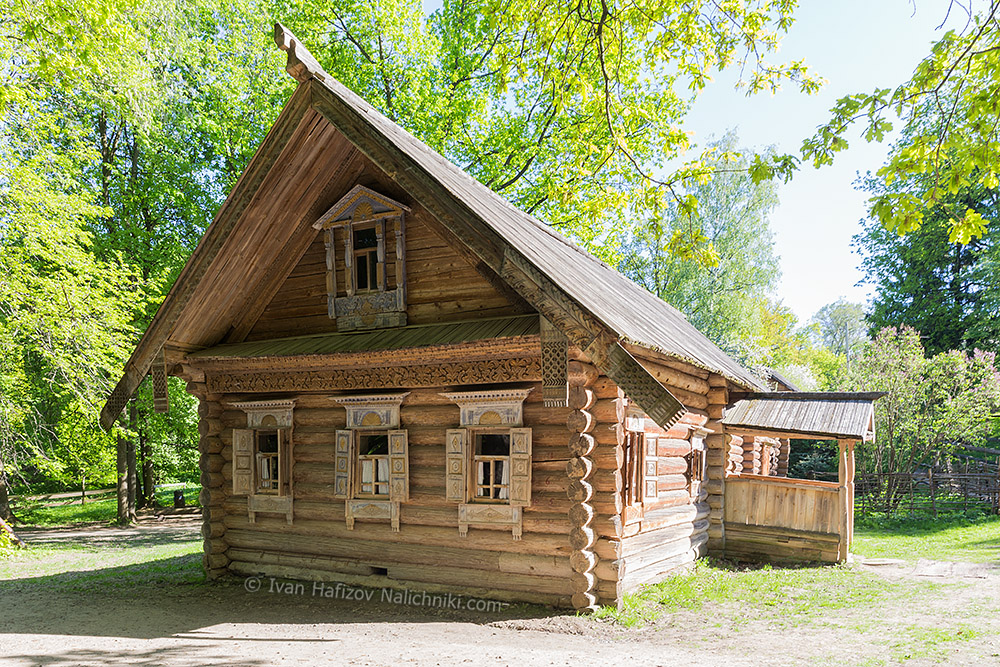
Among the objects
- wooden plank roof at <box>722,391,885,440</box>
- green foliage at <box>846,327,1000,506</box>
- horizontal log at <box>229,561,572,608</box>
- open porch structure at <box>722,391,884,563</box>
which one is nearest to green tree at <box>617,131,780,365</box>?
green foliage at <box>846,327,1000,506</box>

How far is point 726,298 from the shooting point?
106 ft

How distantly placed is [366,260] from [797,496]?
31.4 feet

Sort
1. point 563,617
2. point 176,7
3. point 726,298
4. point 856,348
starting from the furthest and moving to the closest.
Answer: point 726,298 → point 856,348 → point 176,7 → point 563,617

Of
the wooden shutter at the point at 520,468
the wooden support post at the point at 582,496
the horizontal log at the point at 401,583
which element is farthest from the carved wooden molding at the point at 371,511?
the wooden support post at the point at 582,496

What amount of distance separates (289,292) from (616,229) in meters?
13.8

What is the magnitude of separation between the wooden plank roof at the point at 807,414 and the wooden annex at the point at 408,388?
1.23 meters

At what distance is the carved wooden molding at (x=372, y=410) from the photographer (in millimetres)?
10016

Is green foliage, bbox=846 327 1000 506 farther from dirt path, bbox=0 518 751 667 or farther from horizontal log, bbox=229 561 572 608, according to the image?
dirt path, bbox=0 518 751 667

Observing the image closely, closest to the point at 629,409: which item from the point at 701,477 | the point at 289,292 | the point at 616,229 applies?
the point at 701,477

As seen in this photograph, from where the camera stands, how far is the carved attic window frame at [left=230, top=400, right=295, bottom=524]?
35.9 feet

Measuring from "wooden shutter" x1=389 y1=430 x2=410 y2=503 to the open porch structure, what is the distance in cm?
695

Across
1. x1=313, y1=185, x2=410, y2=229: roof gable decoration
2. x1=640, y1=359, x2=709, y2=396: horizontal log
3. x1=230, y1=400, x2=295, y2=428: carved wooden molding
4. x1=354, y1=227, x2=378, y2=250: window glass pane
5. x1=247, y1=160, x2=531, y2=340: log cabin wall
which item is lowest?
x1=230, y1=400, x2=295, y2=428: carved wooden molding

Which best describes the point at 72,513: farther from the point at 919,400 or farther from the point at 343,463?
the point at 919,400

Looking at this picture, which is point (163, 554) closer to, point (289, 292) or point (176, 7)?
point (289, 292)
